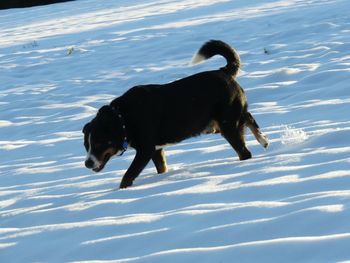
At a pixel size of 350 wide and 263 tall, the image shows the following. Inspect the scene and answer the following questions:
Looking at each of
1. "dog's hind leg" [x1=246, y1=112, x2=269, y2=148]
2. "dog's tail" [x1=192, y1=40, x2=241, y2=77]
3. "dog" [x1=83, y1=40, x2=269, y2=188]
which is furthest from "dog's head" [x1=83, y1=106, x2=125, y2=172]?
"dog's hind leg" [x1=246, y1=112, x2=269, y2=148]

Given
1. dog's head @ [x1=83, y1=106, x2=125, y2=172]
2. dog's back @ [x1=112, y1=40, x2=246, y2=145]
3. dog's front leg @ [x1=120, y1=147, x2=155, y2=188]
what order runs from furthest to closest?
dog's back @ [x1=112, y1=40, x2=246, y2=145], dog's head @ [x1=83, y1=106, x2=125, y2=172], dog's front leg @ [x1=120, y1=147, x2=155, y2=188]

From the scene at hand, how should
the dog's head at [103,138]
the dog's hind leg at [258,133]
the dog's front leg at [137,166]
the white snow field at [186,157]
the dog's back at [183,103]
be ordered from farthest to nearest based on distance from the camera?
the dog's hind leg at [258,133], the dog's back at [183,103], the dog's head at [103,138], the dog's front leg at [137,166], the white snow field at [186,157]

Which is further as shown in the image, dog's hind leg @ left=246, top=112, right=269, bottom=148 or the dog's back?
dog's hind leg @ left=246, top=112, right=269, bottom=148

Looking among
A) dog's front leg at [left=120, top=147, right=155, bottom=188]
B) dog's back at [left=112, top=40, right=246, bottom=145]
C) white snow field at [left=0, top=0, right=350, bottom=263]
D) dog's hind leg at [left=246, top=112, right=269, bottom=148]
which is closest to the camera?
white snow field at [left=0, top=0, right=350, bottom=263]

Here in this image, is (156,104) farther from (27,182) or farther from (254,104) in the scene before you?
(254,104)

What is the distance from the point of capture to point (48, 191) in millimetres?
5512

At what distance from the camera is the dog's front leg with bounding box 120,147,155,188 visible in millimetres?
5281

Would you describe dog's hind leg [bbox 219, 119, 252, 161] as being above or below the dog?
below

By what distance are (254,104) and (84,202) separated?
4058 millimetres

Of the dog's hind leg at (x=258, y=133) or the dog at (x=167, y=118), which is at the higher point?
the dog at (x=167, y=118)

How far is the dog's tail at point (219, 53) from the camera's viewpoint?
5980 millimetres

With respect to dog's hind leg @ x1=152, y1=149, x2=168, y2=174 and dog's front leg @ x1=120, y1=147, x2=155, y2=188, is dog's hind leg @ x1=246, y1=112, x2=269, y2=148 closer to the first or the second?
dog's hind leg @ x1=152, y1=149, x2=168, y2=174

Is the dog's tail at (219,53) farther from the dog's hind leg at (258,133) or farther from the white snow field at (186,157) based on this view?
the white snow field at (186,157)

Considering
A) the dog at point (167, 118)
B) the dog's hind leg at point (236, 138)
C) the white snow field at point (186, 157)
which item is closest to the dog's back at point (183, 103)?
the dog at point (167, 118)
